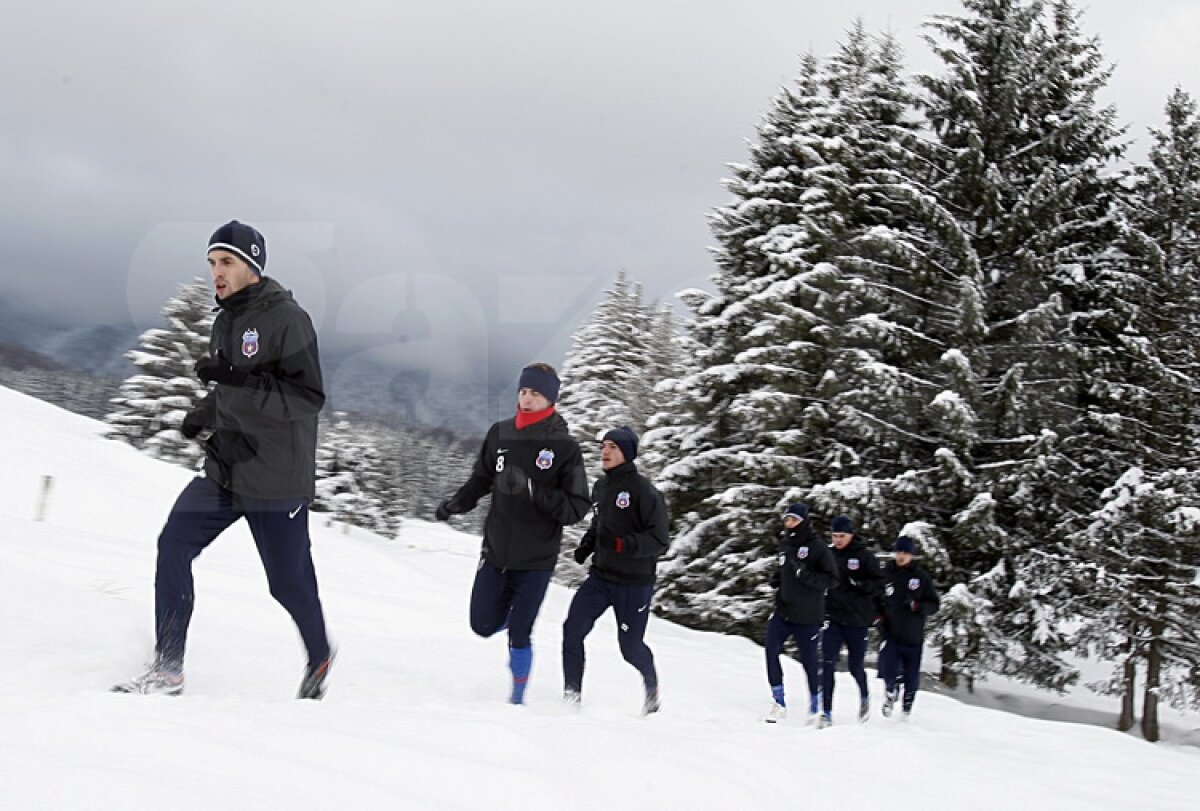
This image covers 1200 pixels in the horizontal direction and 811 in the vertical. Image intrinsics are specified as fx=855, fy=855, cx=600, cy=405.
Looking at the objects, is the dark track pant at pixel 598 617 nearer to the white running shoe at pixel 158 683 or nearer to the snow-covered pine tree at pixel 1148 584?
the white running shoe at pixel 158 683

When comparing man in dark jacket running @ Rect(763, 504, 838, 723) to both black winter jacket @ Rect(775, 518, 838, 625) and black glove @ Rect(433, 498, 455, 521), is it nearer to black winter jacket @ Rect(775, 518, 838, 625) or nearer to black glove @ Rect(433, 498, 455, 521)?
black winter jacket @ Rect(775, 518, 838, 625)

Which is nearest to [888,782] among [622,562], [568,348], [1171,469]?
[622,562]

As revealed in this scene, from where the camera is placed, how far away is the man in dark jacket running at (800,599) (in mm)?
8039

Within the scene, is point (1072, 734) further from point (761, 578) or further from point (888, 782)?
point (761, 578)

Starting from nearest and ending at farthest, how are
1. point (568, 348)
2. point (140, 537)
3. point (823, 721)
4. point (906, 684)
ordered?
point (823, 721)
point (906, 684)
point (140, 537)
point (568, 348)

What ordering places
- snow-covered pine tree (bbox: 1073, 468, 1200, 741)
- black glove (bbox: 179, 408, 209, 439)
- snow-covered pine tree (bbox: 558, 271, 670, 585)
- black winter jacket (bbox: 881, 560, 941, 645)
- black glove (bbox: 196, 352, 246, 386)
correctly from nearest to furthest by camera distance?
1. black glove (bbox: 196, 352, 246, 386)
2. black glove (bbox: 179, 408, 209, 439)
3. black winter jacket (bbox: 881, 560, 941, 645)
4. snow-covered pine tree (bbox: 1073, 468, 1200, 741)
5. snow-covered pine tree (bbox: 558, 271, 670, 585)

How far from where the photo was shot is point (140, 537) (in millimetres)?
13930

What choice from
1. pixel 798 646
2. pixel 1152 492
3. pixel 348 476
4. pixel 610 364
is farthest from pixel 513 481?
pixel 348 476

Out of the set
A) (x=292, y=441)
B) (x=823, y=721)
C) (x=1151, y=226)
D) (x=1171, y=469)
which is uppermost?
(x=1151, y=226)

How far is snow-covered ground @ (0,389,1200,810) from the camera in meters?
2.46

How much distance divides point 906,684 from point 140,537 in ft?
38.7

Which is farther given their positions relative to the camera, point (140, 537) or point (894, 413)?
point (894, 413)

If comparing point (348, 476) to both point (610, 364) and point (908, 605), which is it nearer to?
point (610, 364)

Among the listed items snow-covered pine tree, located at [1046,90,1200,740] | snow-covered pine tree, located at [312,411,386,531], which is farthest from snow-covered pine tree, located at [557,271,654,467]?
snow-covered pine tree, located at [1046,90,1200,740]
